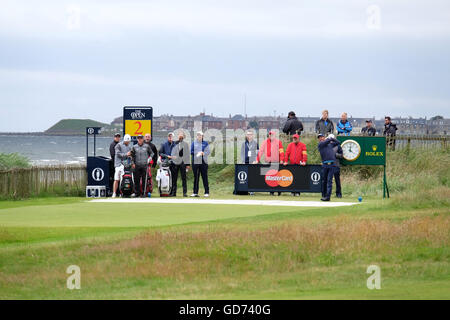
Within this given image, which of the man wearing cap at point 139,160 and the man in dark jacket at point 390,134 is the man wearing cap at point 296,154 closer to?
the man wearing cap at point 139,160

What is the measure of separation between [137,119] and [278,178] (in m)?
6.11

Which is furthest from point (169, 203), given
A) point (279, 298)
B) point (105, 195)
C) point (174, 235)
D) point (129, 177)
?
point (279, 298)

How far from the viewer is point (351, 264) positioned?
51.6 feet

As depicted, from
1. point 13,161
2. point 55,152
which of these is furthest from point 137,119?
point 55,152

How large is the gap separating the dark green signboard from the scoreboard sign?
766 cm

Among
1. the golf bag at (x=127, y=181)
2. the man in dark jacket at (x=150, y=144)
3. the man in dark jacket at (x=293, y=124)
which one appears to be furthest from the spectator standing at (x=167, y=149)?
the man in dark jacket at (x=293, y=124)

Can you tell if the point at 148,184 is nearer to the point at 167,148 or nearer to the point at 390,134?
the point at 167,148

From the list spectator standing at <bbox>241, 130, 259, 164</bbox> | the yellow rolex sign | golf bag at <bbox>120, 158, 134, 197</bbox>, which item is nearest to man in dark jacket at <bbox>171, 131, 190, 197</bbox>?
golf bag at <bbox>120, 158, 134, 197</bbox>

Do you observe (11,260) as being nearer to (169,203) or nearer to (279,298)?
(279,298)

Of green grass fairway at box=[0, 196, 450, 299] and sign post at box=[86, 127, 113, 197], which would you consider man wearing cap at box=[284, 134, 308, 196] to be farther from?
green grass fairway at box=[0, 196, 450, 299]

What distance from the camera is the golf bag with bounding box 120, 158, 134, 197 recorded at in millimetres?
28281

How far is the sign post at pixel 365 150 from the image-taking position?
3005 cm

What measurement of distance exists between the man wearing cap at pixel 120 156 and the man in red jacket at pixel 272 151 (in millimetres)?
4973

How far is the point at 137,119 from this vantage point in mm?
31094
